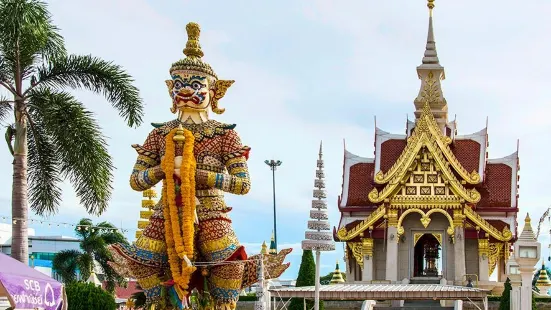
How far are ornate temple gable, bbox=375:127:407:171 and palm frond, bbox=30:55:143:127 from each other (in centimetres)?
1479

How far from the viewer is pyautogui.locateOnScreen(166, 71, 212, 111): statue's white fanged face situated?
15.2 meters

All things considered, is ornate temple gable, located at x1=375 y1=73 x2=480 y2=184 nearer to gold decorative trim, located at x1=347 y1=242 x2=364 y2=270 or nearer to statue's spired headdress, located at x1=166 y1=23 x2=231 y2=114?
gold decorative trim, located at x1=347 y1=242 x2=364 y2=270

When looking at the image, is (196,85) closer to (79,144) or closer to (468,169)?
(79,144)

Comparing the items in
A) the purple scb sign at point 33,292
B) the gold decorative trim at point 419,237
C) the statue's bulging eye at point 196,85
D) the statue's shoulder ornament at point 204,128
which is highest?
the statue's bulging eye at point 196,85

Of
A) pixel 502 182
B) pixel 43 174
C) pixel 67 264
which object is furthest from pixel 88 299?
pixel 67 264

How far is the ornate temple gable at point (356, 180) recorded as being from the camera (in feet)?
108

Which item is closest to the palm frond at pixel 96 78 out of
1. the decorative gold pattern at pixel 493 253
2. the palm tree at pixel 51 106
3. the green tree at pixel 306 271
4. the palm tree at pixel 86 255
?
the palm tree at pixel 51 106

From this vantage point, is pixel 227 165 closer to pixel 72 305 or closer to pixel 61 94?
pixel 61 94

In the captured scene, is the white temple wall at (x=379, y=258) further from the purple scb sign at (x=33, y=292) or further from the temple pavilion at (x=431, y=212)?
the purple scb sign at (x=33, y=292)

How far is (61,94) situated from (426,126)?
568 inches

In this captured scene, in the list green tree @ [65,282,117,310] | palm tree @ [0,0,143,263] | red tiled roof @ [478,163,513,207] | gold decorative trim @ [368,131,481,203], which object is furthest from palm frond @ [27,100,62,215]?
red tiled roof @ [478,163,513,207]

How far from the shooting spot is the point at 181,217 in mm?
14422

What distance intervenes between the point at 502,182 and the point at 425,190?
274 cm

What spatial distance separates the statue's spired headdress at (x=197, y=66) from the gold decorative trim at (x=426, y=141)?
15.8 meters
